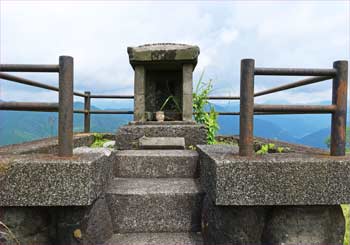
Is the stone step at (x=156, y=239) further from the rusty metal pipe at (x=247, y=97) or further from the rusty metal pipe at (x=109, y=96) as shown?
the rusty metal pipe at (x=109, y=96)

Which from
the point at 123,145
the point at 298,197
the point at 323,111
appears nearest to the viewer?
the point at 298,197

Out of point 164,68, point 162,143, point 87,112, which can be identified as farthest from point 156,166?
point 87,112

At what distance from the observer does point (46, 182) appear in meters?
1.36

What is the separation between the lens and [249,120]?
1.49 metres

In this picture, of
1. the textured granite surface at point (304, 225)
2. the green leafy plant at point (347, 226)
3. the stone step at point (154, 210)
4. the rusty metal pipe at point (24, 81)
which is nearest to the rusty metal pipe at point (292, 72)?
the textured granite surface at point (304, 225)

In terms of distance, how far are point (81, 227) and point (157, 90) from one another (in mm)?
3633

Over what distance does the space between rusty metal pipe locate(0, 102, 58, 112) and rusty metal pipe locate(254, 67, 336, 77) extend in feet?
4.59

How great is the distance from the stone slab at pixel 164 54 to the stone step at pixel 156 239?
2.76 m

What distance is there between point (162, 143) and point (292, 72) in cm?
179

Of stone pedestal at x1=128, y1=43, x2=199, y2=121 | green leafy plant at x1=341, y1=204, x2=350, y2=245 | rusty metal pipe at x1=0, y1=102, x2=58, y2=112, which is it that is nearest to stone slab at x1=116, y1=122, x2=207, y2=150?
stone pedestal at x1=128, y1=43, x2=199, y2=121

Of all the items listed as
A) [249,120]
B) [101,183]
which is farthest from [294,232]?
[101,183]

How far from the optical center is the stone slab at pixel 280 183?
1396 millimetres

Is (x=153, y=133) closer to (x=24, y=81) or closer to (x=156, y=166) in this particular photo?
(x=156, y=166)

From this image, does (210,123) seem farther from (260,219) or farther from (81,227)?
(81,227)
